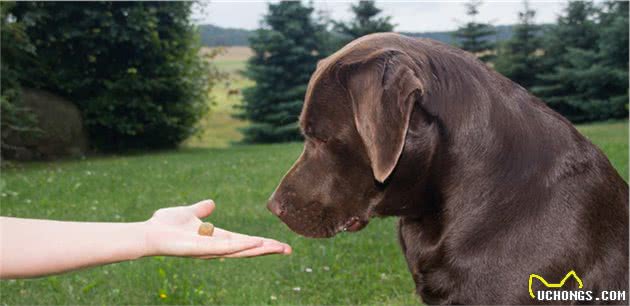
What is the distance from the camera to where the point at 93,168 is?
45.3 feet

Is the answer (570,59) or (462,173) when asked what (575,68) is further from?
(462,173)

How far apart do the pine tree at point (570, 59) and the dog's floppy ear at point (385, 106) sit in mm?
21770

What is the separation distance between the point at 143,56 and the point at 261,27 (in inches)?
277

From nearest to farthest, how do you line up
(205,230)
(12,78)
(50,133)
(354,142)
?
(354,142) < (205,230) < (12,78) < (50,133)

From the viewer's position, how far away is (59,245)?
2.56 meters

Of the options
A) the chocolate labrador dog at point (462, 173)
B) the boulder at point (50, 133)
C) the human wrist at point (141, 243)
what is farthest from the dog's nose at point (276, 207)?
the boulder at point (50, 133)

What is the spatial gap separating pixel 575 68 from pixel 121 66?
49.9ft

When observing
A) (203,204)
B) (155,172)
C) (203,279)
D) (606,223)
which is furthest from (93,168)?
(606,223)

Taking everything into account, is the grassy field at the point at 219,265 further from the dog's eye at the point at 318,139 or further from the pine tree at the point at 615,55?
the pine tree at the point at 615,55

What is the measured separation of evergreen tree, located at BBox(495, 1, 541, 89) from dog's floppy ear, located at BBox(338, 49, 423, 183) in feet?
76.6

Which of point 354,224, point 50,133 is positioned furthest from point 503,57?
point 354,224

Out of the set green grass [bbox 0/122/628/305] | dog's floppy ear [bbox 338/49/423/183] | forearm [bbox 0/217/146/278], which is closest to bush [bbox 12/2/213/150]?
green grass [bbox 0/122/628/305]

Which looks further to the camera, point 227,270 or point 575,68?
point 575,68

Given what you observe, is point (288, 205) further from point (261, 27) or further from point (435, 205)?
point (261, 27)
